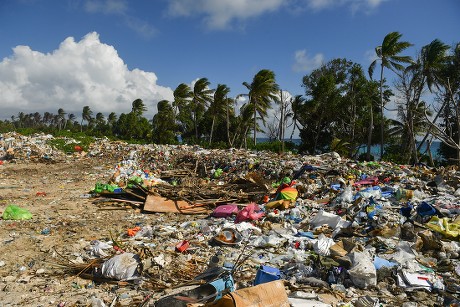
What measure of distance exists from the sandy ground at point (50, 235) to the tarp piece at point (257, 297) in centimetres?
136

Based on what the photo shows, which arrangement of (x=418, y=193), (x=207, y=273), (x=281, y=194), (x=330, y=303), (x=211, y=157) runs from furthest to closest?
1. (x=211, y=157)
2. (x=281, y=194)
3. (x=418, y=193)
4. (x=207, y=273)
5. (x=330, y=303)

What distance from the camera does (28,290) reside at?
3385 mm

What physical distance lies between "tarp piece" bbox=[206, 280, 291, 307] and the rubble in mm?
11

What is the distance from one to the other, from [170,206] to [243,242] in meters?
2.83

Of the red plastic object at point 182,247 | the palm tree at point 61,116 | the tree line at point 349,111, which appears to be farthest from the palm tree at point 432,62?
the palm tree at point 61,116

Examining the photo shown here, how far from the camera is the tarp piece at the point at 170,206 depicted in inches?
272

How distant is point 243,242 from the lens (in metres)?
4.66

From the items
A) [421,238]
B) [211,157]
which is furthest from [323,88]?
[421,238]

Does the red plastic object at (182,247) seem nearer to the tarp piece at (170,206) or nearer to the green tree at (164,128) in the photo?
the tarp piece at (170,206)

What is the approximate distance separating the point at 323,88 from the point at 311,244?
15.7 m

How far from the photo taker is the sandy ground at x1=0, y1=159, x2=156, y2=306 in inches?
130

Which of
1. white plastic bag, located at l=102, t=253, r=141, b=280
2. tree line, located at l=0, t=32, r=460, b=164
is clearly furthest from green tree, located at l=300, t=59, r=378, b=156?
white plastic bag, located at l=102, t=253, r=141, b=280

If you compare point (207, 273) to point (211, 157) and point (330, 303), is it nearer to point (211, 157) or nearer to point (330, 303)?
point (330, 303)

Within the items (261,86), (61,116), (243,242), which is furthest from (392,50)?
(61,116)
